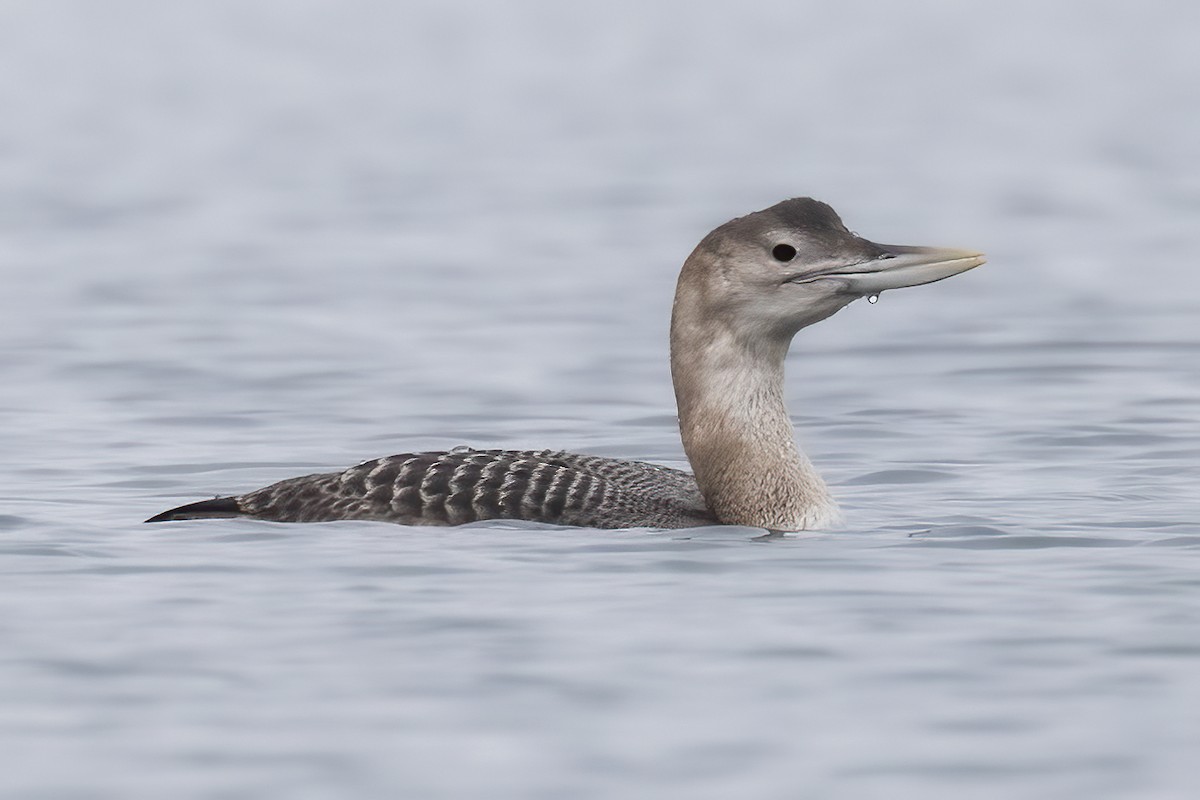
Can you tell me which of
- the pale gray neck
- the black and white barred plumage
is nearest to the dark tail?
the black and white barred plumage

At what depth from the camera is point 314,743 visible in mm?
6379

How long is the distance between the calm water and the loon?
0.14m

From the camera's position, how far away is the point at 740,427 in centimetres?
904

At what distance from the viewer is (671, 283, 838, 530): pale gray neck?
9.01 meters

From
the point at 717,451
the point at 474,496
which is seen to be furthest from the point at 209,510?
the point at 717,451

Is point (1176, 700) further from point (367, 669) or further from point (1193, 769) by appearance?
point (367, 669)

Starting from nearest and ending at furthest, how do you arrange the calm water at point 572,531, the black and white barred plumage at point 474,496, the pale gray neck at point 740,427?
the calm water at point 572,531 < the black and white barred plumage at point 474,496 < the pale gray neck at point 740,427

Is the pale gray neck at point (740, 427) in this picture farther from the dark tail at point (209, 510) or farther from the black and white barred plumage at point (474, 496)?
the dark tail at point (209, 510)

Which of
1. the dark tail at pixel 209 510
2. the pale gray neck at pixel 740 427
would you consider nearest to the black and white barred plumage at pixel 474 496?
the dark tail at pixel 209 510

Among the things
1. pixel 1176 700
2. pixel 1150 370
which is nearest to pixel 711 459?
Result: pixel 1176 700

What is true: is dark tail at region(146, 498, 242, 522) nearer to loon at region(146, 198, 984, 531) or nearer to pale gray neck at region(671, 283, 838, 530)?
loon at region(146, 198, 984, 531)

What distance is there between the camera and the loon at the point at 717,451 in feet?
28.8

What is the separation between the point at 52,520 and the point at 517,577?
189 centimetres

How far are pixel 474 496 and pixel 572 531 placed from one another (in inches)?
12.3
